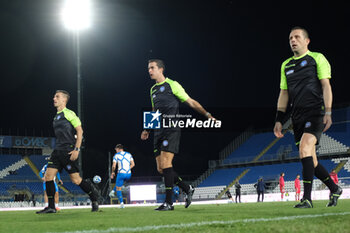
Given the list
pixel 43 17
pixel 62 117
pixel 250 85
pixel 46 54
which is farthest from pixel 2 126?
pixel 62 117

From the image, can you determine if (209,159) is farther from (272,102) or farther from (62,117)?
(62,117)

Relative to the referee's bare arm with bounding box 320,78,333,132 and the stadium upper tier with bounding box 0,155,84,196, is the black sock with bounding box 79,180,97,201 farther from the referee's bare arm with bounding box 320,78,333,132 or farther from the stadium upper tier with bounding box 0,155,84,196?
the stadium upper tier with bounding box 0,155,84,196

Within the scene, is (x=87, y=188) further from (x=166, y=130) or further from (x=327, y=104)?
(x=327, y=104)

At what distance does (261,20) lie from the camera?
34.8 metres

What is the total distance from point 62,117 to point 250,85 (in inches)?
1336

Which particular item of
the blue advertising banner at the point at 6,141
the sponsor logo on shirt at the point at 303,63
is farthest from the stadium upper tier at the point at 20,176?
the sponsor logo on shirt at the point at 303,63

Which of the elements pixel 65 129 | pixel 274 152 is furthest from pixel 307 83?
pixel 274 152

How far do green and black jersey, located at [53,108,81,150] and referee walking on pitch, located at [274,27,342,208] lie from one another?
3.97 metres

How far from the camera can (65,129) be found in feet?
25.0

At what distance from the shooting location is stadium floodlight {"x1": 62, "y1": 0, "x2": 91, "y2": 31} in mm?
25125

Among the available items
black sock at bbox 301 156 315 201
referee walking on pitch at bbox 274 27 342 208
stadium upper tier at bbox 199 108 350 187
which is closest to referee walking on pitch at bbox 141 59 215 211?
referee walking on pitch at bbox 274 27 342 208

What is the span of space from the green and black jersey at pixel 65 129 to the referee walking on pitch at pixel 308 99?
3965 millimetres

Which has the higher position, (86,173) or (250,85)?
(250,85)

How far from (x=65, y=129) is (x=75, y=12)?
63.4ft
